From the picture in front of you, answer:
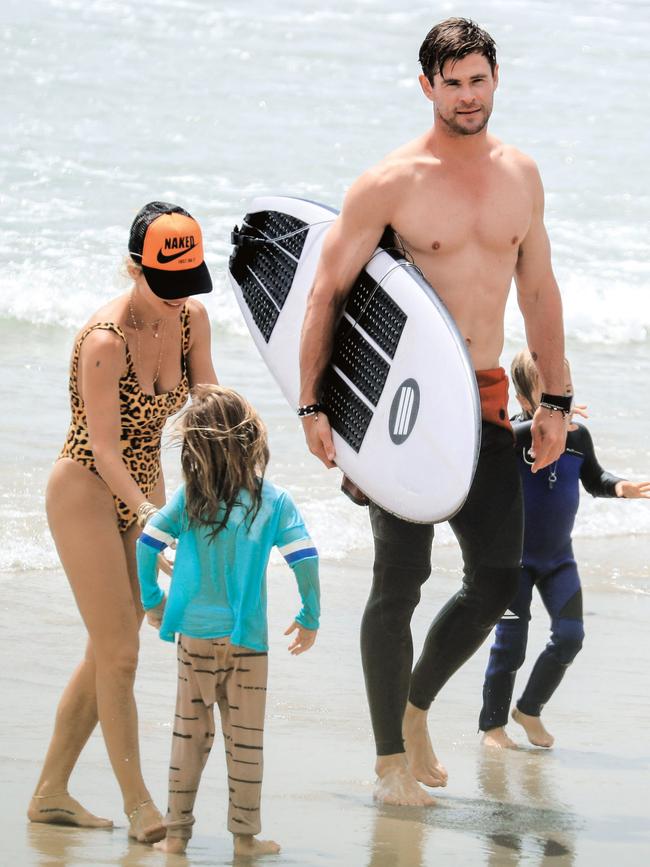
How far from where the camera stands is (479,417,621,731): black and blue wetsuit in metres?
4.93

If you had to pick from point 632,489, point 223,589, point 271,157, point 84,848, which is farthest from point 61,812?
point 271,157

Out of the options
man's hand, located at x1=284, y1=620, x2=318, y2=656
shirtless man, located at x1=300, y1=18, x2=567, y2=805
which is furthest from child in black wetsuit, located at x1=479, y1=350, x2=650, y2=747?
man's hand, located at x1=284, y1=620, x2=318, y2=656

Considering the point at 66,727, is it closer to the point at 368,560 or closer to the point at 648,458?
the point at 368,560

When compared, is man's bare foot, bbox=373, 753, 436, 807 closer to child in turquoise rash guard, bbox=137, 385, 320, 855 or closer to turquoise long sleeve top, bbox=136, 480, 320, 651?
child in turquoise rash guard, bbox=137, 385, 320, 855

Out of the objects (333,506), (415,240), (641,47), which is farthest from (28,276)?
(641,47)

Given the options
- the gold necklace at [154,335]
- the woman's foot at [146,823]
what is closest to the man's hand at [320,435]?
the gold necklace at [154,335]

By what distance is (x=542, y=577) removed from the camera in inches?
201

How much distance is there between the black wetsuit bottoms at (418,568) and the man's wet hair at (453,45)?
3.30 feet

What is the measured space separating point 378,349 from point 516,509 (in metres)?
0.60

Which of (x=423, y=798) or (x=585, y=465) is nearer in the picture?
(x=423, y=798)

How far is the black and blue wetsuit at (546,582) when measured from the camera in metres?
4.93

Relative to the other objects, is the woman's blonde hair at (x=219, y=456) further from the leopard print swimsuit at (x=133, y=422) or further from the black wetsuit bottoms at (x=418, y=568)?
the black wetsuit bottoms at (x=418, y=568)

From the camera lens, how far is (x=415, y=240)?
4129 millimetres

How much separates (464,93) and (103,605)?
5.44 ft
